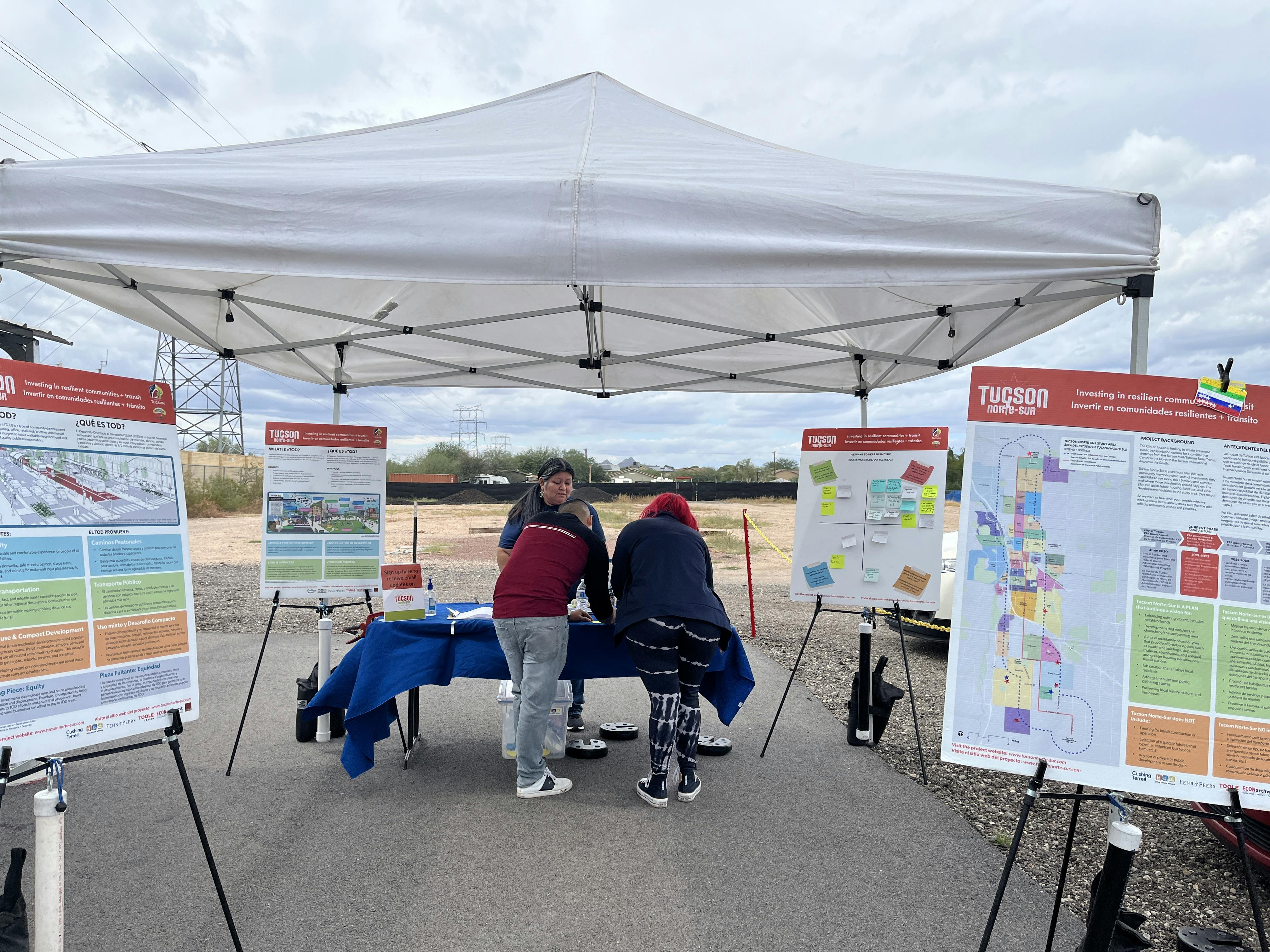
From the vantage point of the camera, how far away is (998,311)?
4.23 metres

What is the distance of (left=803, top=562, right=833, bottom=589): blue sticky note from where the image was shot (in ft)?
15.2

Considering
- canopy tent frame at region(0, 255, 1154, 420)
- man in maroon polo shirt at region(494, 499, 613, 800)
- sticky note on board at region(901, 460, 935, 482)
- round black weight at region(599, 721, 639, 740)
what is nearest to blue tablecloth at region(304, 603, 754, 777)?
man in maroon polo shirt at region(494, 499, 613, 800)

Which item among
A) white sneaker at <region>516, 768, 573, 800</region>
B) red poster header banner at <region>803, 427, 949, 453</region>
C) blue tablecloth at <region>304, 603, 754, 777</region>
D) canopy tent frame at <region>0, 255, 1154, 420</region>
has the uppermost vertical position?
canopy tent frame at <region>0, 255, 1154, 420</region>

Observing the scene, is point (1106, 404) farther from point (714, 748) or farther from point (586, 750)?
point (586, 750)

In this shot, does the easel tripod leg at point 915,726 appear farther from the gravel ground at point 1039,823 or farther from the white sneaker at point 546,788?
the white sneaker at point 546,788

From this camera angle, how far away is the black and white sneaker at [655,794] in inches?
145

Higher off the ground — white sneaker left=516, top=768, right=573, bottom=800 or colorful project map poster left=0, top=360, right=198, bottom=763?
colorful project map poster left=0, top=360, right=198, bottom=763

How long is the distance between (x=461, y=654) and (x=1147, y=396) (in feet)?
10.4

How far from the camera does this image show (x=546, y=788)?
379cm

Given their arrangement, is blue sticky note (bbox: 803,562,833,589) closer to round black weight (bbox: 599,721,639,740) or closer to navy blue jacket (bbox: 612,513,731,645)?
navy blue jacket (bbox: 612,513,731,645)

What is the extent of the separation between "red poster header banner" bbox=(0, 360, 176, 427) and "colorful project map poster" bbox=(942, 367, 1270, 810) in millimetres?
2597

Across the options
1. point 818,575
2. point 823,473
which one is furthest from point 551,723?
point 823,473

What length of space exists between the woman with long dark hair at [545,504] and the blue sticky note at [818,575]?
1.38 meters

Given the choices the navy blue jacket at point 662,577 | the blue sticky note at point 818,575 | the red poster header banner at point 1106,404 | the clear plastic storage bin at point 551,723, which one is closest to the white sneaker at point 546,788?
the clear plastic storage bin at point 551,723
